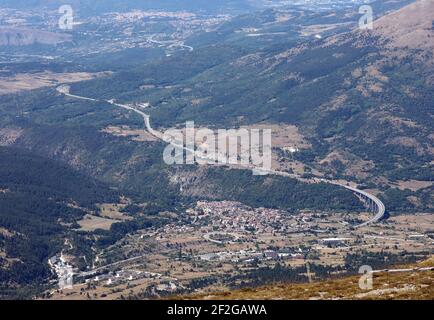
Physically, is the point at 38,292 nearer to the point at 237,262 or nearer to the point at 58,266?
the point at 58,266

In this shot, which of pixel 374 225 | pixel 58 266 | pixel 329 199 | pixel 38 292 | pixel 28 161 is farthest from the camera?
pixel 28 161

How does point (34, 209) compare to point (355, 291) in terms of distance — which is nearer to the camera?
point (355, 291)

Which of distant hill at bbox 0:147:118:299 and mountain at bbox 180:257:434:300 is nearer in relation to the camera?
mountain at bbox 180:257:434:300

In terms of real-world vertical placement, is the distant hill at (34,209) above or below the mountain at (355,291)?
below

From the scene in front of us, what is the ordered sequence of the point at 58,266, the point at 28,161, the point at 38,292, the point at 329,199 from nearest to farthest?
the point at 38,292, the point at 58,266, the point at 329,199, the point at 28,161

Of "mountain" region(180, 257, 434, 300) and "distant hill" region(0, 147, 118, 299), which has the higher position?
"mountain" region(180, 257, 434, 300)

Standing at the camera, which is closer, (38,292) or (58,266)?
(38,292)

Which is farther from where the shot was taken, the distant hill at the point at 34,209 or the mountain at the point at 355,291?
the distant hill at the point at 34,209

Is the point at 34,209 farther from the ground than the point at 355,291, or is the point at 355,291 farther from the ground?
the point at 355,291
